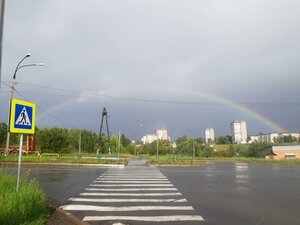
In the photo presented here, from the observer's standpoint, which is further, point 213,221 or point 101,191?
point 101,191

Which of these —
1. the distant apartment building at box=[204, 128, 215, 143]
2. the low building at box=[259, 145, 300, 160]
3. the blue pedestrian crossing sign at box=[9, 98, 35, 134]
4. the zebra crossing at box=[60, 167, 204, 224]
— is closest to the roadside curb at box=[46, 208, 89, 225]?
the zebra crossing at box=[60, 167, 204, 224]

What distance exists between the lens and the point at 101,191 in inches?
487

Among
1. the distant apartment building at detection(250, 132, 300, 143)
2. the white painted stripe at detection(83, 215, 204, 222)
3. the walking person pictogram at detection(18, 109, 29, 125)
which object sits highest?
the distant apartment building at detection(250, 132, 300, 143)

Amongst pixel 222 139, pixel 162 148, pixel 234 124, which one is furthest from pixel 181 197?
pixel 234 124

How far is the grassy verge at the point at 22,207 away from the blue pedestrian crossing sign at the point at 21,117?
66.8 inches

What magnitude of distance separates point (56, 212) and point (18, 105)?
3253 mm

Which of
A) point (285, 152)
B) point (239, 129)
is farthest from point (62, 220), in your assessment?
point (239, 129)

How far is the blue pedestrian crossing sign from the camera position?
311 inches

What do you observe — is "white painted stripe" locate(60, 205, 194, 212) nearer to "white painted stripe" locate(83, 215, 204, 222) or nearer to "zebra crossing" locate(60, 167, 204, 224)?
"zebra crossing" locate(60, 167, 204, 224)

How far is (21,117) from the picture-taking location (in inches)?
325

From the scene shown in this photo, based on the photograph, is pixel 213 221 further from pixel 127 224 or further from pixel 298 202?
pixel 298 202

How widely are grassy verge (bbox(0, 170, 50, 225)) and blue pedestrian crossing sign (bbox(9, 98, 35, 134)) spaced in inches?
66.8

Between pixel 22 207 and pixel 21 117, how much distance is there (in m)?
2.85

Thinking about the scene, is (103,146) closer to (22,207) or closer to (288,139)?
(22,207)
